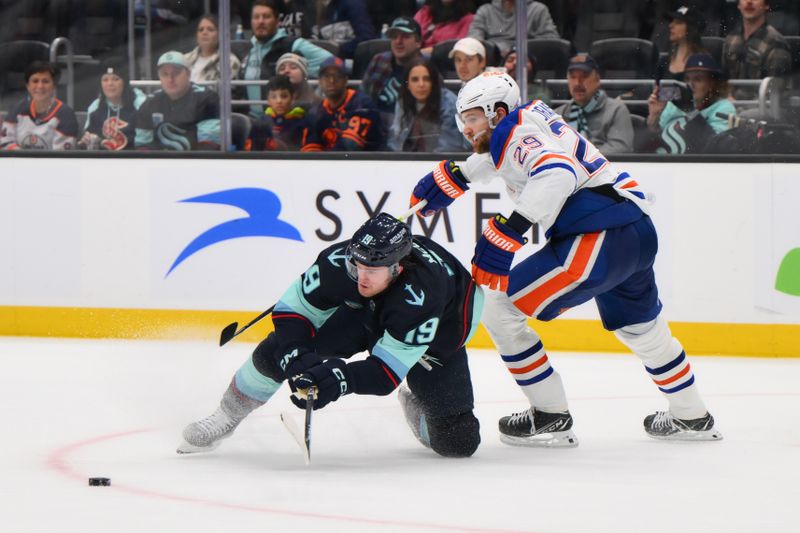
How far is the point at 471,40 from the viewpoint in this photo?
688 centimetres

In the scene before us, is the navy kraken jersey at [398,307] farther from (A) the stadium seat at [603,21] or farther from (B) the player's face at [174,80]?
(B) the player's face at [174,80]

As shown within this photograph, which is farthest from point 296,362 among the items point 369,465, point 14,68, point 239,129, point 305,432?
point 14,68

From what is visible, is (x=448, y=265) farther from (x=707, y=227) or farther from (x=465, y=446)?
(x=707, y=227)

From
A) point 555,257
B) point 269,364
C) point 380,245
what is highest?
point 380,245

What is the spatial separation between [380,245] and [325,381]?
410 millimetres

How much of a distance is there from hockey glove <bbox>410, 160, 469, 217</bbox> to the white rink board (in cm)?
196

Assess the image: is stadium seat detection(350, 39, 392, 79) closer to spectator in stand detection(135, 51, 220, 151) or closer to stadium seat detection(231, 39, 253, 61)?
stadium seat detection(231, 39, 253, 61)

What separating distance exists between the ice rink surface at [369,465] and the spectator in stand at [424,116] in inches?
56.4

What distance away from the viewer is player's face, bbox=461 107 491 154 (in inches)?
175

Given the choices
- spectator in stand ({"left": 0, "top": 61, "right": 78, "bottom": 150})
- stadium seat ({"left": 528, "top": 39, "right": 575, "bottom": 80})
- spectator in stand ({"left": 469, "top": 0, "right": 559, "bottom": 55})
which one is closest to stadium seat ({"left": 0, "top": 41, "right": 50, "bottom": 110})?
spectator in stand ({"left": 0, "top": 61, "right": 78, "bottom": 150})

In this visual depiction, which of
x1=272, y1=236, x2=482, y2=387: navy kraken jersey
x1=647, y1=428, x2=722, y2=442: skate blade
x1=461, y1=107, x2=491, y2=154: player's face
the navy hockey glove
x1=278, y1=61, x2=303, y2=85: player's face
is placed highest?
x1=278, y1=61, x2=303, y2=85: player's face

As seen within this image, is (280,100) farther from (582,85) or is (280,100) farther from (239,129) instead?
(582,85)

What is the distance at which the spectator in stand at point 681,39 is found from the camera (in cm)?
664

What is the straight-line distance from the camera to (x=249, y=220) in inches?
275
